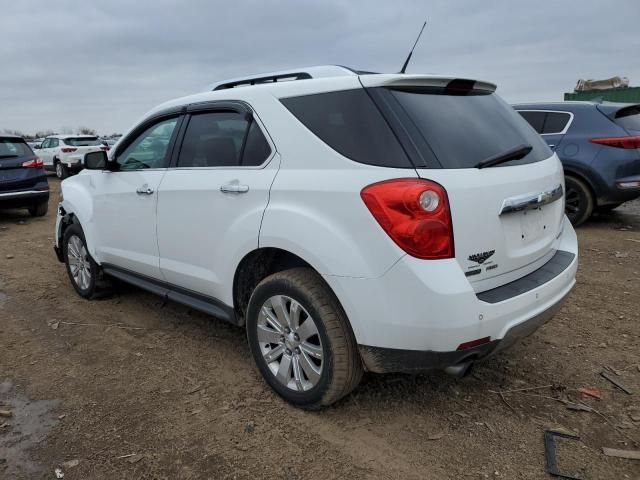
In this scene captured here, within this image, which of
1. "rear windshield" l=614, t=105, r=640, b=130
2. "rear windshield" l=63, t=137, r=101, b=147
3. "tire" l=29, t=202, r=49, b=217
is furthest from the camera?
"rear windshield" l=63, t=137, r=101, b=147

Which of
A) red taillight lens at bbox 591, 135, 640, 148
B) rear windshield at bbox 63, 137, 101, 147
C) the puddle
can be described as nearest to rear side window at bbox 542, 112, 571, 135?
red taillight lens at bbox 591, 135, 640, 148

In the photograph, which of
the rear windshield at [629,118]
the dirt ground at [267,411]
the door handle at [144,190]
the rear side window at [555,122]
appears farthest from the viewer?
the rear side window at [555,122]

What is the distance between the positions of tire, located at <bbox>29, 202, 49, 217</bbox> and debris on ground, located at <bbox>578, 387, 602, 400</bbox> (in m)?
10.0

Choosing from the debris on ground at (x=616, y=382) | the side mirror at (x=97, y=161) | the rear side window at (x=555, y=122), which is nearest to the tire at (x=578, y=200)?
the rear side window at (x=555, y=122)

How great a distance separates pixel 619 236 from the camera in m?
6.56

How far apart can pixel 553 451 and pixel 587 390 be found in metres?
0.71

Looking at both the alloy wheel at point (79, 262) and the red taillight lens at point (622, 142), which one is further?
the red taillight lens at point (622, 142)

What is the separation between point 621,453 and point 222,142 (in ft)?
8.91

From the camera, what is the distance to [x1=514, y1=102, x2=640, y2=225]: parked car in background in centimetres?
657

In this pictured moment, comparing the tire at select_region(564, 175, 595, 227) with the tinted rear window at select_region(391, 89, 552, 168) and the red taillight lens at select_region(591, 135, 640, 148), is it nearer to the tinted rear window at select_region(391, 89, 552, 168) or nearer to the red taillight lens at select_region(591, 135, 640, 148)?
the red taillight lens at select_region(591, 135, 640, 148)

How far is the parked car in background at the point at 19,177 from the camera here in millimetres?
9133

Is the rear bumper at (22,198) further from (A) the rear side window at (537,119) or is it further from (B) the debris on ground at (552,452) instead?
(B) the debris on ground at (552,452)

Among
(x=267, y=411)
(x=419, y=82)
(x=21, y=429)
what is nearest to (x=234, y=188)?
(x=419, y=82)

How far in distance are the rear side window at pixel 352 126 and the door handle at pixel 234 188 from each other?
50 centimetres
